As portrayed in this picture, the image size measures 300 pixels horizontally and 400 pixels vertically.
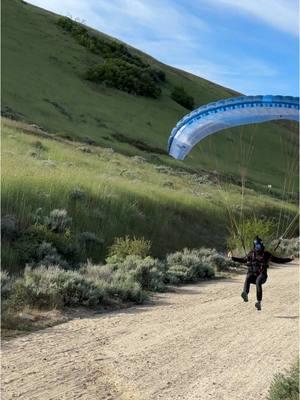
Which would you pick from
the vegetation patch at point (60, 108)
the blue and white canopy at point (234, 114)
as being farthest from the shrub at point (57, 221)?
the vegetation patch at point (60, 108)

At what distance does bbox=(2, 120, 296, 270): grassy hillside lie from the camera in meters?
14.8

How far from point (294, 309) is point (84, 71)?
2006 inches

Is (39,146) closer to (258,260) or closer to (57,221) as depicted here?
(57,221)

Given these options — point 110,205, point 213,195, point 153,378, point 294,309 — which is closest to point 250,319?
point 294,309

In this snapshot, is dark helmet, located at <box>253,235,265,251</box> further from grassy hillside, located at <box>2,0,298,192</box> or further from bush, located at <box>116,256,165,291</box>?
grassy hillside, located at <box>2,0,298,192</box>

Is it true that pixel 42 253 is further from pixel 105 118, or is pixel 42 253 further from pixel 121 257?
pixel 105 118

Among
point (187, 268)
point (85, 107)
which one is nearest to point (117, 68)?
point (85, 107)

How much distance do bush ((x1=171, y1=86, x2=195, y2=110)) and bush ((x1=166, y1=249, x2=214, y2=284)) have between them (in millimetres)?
52007

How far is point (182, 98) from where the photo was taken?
6888 centimetres

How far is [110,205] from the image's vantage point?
19547 mm

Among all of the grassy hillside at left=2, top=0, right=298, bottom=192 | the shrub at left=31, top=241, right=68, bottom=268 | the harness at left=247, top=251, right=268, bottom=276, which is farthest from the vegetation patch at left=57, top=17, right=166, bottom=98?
the harness at left=247, top=251, right=268, bottom=276

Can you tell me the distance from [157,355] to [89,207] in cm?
1092

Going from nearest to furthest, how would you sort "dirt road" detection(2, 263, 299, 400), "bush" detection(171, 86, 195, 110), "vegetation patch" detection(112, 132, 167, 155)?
"dirt road" detection(2, 263, 299, 400) → "vegetation patch" detection(112, 132, 167, 155) → "bush" detection(171, 86, 195, 110)

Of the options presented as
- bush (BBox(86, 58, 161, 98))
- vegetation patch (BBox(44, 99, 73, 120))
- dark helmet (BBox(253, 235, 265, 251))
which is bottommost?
dark helmet (BBox(253, 235, 265, 251))
